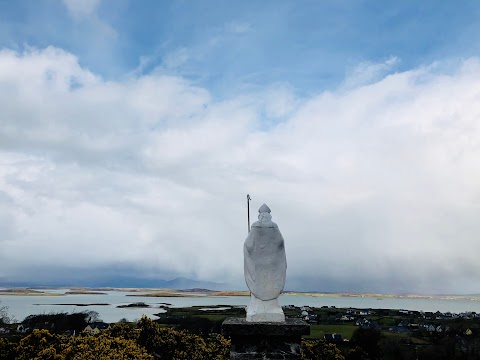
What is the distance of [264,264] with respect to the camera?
771cm

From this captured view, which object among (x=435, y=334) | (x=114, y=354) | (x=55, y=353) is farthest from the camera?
(x=435, y=334)

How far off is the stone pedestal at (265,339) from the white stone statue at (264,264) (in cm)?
49

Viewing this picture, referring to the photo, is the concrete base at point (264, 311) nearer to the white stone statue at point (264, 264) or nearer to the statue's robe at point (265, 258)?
the white stone statue at point (264, 264)

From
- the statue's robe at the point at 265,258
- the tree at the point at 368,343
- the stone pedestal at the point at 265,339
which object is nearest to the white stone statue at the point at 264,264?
the statue's robe at the point at 265,258

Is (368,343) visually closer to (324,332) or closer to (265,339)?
(324,332)

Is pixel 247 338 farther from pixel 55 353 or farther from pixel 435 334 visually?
pixel 435 334

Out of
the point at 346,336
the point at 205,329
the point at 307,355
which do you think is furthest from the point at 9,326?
the point at 307,355

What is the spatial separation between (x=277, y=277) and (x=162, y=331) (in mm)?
15095

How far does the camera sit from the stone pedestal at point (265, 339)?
6.91m

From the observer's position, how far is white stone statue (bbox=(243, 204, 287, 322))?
7.57m

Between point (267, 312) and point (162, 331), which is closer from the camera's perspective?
point (267, 312)

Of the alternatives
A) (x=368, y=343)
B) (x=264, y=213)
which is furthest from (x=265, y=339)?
(x=368, y=343)

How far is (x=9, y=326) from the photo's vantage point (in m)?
52.7

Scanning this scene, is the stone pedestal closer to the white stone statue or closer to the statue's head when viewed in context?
the white stone statue
